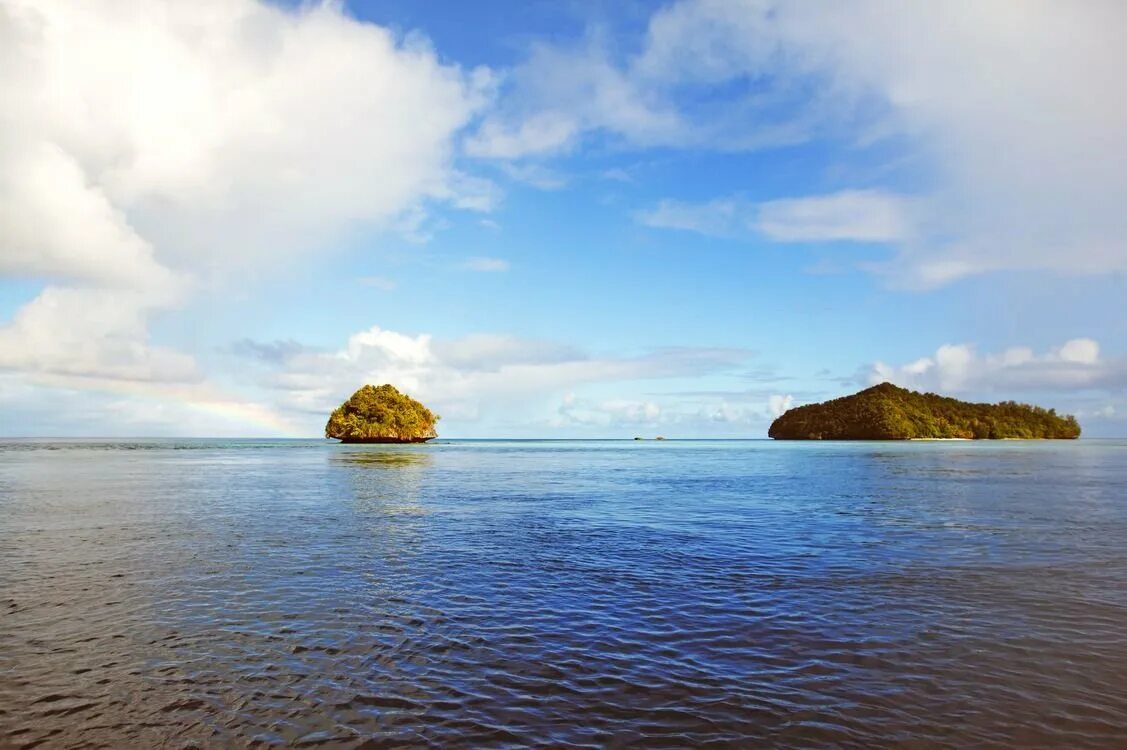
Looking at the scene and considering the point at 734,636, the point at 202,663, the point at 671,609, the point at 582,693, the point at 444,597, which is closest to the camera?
the point at 582,693

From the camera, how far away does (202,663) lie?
12977mm

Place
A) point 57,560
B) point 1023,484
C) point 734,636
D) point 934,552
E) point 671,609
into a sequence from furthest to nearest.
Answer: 1. point 1023,484
2. point 934,552
3. point 57,560
4. point 671,609
5. point 734,636

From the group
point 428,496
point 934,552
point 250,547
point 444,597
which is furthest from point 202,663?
point 428,496

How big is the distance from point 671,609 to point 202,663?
11.2 m

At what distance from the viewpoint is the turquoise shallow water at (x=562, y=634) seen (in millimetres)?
10336

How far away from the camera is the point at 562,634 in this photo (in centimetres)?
1495

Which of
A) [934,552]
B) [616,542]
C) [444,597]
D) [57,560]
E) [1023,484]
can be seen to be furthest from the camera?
[1023,484]

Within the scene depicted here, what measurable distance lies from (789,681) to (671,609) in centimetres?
528

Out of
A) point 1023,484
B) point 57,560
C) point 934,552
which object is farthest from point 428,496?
point 1023,484

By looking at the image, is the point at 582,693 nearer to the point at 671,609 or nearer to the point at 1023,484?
the point at 671,609

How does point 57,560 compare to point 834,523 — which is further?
point 834,523

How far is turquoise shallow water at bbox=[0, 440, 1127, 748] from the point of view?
10.3 meters

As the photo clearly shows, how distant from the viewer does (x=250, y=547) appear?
26.3m

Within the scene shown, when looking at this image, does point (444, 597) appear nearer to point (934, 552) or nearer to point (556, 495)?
point (934, 552)
